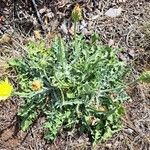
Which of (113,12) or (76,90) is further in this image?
(113,12)

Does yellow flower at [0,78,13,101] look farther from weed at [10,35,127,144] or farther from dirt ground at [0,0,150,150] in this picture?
dirt ground at [0,0,150,150]

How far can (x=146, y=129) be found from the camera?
2426 mm

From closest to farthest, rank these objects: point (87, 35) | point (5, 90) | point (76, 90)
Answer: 1. point (5, 90)
2. point (76, 90)
3. point (87, 35)

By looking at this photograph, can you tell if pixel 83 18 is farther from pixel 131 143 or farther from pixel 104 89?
pixel 131 143

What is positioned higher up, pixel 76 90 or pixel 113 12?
pixel 113 12

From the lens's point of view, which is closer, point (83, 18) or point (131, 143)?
point (131, 143)

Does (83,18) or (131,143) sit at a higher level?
(83,18)

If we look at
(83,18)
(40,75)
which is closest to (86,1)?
(83,18)

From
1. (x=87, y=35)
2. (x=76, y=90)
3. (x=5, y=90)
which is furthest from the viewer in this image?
(x=87, y=35)

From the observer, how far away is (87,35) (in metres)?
2.63

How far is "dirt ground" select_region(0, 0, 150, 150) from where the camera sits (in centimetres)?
242

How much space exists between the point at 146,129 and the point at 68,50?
0.68m

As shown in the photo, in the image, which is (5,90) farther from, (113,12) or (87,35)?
(113,12)

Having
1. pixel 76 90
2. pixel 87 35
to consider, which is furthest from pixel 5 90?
pixel 87 35
